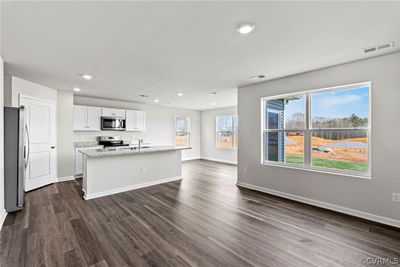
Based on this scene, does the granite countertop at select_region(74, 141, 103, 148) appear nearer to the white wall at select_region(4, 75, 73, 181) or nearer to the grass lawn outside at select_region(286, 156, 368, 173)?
the white wall at select_region(4, 75, 73, 181)

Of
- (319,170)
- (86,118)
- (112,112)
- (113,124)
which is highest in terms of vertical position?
(112,112)

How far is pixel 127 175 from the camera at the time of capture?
4.25 metres

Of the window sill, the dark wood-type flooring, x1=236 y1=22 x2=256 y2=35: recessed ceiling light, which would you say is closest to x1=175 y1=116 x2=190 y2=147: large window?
the dark wood-type flooring

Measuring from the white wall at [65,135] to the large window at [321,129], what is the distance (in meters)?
5.07

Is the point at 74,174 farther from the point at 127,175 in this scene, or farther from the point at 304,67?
the point at 304,67

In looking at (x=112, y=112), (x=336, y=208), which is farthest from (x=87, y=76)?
(x=336, y=208)

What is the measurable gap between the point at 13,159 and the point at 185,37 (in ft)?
11.2

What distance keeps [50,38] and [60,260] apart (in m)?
2.48

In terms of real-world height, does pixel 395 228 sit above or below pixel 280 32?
below

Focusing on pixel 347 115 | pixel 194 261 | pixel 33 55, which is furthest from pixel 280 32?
pixel 33 55

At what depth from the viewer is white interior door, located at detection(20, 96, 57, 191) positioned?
13.2 ft

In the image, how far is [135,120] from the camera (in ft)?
21.3

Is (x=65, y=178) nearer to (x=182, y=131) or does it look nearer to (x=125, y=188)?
(x=125, y=188)

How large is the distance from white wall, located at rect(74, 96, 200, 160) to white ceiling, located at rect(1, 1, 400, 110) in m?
2.45
